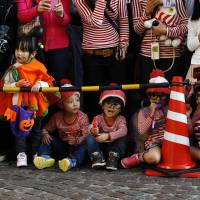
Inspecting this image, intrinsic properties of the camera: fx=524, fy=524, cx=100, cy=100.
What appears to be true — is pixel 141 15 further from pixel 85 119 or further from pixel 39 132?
pixel 39 132

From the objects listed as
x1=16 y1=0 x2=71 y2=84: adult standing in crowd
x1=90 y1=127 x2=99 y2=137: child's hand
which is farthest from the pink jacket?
x1=90 y1=127 x2=99 y2=137: child's hand

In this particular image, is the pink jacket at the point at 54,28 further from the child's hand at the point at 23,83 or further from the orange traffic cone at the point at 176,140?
the orange traffic cone at the point at 176,140

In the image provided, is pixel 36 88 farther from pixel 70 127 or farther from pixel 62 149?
pixel 62 149

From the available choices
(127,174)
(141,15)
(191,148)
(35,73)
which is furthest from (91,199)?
(141,15)

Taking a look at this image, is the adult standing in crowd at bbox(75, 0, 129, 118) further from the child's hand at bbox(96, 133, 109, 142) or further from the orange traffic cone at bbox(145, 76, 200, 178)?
the orange traffic cone at bbox(145, 76, 200, 178)

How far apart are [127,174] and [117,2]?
6.45ft

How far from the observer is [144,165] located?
5578mm

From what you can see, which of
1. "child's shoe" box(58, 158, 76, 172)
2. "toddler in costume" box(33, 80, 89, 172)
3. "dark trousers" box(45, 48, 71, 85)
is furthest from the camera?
"dark trousers" box(45, 48, 71, 85)

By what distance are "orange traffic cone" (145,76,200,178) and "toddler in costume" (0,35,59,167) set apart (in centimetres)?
134

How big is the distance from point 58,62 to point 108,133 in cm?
110

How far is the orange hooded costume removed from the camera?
228 inches

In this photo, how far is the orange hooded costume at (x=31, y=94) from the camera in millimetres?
5801

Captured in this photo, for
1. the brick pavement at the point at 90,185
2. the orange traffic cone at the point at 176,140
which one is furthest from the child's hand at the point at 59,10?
the brick pavement at the point at 90,185

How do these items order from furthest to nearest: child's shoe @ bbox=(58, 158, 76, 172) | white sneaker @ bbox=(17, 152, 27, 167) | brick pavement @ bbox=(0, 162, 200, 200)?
white sneaker @ bbox=(17, 152, 27, 167), child's shoe @ bbox=(58, 158, 76, 172), brick pavement @ bbox=(0, 162, 200, 200)
